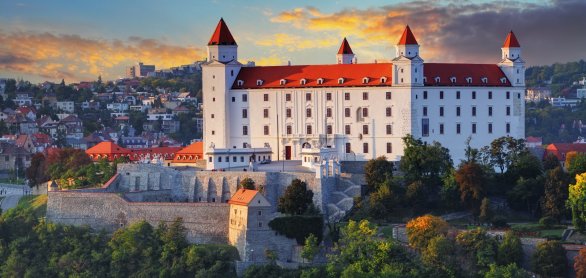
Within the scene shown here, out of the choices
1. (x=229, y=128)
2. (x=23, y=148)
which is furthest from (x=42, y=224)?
(x=23, y=148)

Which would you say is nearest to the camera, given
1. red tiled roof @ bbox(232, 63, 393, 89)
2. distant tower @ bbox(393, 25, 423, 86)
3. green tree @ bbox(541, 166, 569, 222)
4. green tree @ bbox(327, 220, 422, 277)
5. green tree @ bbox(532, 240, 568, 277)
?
green tree @ bbox(532, 240, 568, 277)

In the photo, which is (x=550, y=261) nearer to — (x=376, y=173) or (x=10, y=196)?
(x=376, y=173)

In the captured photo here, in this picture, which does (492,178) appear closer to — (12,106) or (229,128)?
(229,128)

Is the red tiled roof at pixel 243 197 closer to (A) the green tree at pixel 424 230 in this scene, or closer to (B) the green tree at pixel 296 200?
(B) the green tree at pixel 296 200

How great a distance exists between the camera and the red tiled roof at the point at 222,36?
225ft

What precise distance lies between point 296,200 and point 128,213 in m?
7.80

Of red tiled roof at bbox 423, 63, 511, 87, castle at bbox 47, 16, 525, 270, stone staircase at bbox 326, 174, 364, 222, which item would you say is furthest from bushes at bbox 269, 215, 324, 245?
red tiled roof at bbox 423, 63, 511, 87

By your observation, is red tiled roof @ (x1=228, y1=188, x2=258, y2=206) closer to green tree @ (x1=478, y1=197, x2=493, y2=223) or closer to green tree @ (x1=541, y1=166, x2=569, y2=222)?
green tree @ (x1=478, y1=197, x2=493, y2=223)

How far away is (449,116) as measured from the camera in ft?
214

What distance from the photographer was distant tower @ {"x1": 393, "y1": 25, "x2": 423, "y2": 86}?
6481 cm

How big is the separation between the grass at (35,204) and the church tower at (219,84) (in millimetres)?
8721

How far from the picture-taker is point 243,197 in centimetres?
5659

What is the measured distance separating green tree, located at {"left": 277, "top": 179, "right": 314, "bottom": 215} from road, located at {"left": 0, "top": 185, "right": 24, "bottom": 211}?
2140cm

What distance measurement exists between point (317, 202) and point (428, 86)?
33.8 feet
